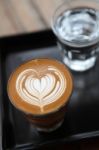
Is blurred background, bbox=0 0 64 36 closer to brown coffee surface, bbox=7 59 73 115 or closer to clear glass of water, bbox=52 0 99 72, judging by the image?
clear glass of water, bbox=52 0 99 72

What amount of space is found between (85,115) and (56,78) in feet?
0.29

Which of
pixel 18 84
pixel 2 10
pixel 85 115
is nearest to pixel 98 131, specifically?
pixel 85 115

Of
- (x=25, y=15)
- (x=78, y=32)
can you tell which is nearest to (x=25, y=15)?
(x=25, y=15)

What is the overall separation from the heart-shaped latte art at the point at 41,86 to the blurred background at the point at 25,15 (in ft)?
0.61

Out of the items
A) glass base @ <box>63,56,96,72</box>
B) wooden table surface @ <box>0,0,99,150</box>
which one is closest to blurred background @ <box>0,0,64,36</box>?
wooden table surface @ <box>0,0,99,150</box>

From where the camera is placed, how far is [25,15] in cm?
84

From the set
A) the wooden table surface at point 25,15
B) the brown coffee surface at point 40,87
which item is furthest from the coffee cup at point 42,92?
the wooden table surface at point 25,15

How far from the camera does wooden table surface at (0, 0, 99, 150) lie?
815 millimetres

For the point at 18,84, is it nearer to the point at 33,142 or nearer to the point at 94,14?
the point at 33,142

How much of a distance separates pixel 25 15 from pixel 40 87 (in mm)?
266

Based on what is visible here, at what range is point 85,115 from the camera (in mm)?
672

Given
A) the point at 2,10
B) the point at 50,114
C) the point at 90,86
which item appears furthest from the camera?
the point at 2,10

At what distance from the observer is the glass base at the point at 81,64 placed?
73cm

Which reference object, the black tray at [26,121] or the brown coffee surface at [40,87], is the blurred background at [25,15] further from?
the brown coffee surface at [40,87]
